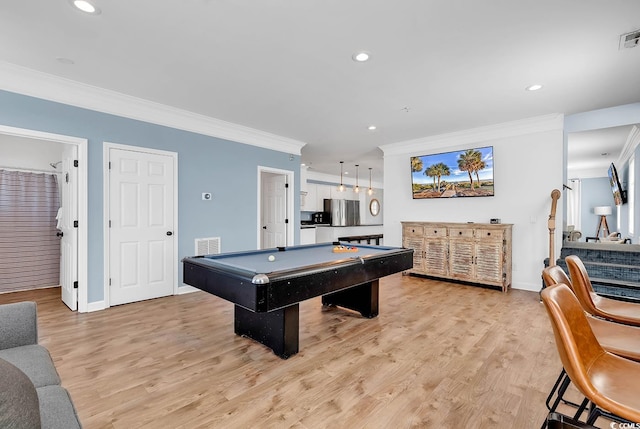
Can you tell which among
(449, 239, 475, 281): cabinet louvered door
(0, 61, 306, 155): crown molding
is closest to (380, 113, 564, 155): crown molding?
(449, 239, 475, 281): cabinet louvered door

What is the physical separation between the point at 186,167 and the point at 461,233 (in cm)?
450

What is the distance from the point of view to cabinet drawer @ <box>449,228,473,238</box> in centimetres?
505

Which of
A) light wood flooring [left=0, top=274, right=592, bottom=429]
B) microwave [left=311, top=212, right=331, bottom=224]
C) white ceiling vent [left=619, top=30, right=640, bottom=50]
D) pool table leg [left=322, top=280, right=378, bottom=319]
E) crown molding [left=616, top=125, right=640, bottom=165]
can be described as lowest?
light wood flooring [left=0, top=274, right=592, bottom=429]

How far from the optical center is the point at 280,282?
213 centimetres

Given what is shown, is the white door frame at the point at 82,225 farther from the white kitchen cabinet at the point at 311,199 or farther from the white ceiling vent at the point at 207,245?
the white kitchen cabinet at the point at 311,199

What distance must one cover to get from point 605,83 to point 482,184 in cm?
207

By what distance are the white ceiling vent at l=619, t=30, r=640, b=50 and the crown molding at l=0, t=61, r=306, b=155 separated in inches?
182

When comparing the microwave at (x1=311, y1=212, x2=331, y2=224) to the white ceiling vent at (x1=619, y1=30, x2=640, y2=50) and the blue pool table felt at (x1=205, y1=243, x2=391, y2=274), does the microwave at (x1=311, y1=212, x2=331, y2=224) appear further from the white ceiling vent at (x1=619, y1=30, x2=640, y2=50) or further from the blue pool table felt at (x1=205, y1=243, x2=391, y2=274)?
the white ceiling vent at (x1=619, y1=30, x2=640, y2=50)

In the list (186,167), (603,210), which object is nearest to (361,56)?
(186,167)

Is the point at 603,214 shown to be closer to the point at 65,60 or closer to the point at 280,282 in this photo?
the point at 280,282

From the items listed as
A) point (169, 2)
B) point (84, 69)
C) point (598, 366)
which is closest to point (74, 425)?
point (598, 366)

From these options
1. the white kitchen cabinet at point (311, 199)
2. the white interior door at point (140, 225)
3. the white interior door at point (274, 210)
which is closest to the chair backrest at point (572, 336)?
the white interior door at point (140, 225)

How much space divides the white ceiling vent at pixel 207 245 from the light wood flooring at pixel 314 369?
112cm

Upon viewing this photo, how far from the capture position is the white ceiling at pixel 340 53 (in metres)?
2.28
